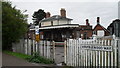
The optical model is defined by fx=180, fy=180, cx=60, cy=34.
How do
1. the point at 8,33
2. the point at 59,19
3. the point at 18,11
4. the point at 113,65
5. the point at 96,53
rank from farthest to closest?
the point at 59,19, the point at 18,11, the point at 8,33, the point at 96,53, the point at 113,65

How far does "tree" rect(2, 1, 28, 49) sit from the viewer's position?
596 inches

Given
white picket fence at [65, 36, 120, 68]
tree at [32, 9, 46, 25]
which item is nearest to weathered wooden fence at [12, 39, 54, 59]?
white picket fence at [65, 36, 120, 68]

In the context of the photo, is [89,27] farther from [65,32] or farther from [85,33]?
[65,32]

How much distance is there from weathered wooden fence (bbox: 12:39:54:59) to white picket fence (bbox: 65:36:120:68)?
151 cm

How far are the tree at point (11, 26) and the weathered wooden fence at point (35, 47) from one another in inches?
28.2

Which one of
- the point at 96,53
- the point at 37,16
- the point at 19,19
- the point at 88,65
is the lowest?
the point at 88,65

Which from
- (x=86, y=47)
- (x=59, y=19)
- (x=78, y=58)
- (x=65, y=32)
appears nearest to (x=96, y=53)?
(x=86, y=47)

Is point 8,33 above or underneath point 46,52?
above

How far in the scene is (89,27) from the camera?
4550 cm

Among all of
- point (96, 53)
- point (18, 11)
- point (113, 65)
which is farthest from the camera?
point (18, 11)

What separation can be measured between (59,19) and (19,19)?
25.3 meters

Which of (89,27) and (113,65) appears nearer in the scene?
(113,65)

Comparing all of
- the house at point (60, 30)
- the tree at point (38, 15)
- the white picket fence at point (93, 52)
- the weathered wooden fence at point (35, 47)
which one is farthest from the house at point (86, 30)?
the tree at point (38, 15)

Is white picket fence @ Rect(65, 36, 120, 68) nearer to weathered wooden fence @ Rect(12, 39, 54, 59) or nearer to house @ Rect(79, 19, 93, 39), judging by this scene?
weathered wooden fence @ Rect(12, 39, 54, 59)
